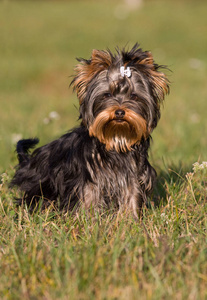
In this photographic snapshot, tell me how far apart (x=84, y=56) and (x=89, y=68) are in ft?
48.0

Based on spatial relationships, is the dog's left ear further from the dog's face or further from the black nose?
the black nose

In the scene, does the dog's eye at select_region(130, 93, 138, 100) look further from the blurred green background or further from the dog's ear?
the blurred green background

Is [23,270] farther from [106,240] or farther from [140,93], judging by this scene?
[140,93]

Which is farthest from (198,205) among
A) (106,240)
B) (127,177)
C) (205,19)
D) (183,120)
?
(205,19)

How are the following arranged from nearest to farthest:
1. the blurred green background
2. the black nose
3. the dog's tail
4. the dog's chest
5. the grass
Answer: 1. the grass
2. the black nose
3. the dog's chest
4. the dog's tail
5. the blurred green background

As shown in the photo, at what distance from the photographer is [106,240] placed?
3373 millimetres

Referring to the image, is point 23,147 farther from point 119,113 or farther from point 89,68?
point 119,113

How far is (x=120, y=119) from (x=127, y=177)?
0.60m

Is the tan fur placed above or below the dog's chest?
above

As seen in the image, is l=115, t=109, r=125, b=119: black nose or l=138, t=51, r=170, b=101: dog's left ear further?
l=138, t=51, r=170, b=101: dog's left ear

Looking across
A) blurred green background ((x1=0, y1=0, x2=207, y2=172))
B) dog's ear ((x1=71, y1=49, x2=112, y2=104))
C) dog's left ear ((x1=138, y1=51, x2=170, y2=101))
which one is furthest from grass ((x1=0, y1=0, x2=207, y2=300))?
dog's ear ((x1=71, y1=49, x2=112, y2=104))

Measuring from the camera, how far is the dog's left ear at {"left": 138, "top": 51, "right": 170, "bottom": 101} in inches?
154

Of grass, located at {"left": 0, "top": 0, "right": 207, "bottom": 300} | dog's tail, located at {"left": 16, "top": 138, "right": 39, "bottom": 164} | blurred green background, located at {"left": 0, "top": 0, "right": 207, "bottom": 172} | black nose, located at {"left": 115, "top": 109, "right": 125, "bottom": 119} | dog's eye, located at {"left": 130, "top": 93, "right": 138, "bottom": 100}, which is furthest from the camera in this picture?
blurred green background, located at {"left": 0, "top": 0, "right": 207, "bottom": 172}

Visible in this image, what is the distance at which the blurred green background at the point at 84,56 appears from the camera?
7398mm
